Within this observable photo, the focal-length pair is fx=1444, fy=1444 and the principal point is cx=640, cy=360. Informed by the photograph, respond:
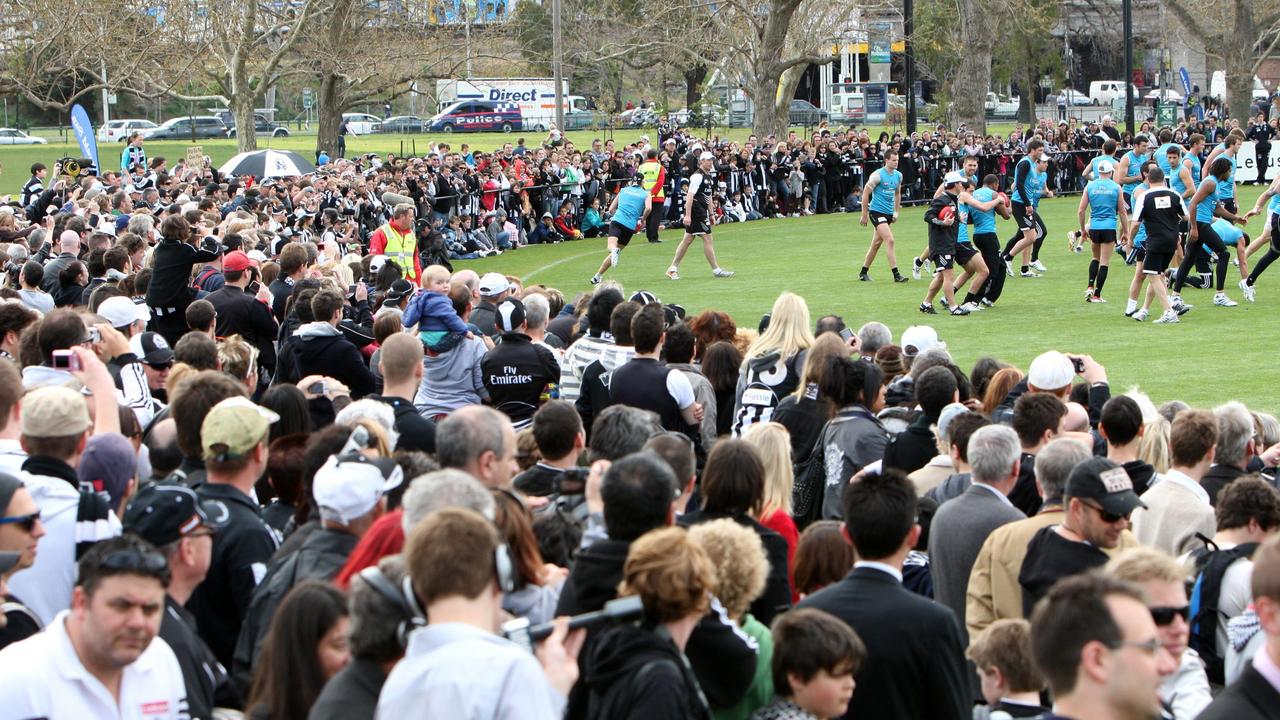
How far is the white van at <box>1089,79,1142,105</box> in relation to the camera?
6881 centimetres

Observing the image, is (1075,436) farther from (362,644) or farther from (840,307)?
(840,307)

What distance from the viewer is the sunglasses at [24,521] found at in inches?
179

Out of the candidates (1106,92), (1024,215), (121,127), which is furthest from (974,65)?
(121,127)

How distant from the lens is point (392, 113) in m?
78.8

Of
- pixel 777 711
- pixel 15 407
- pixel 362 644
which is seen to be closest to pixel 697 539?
pixel 777 711

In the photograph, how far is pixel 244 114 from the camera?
34375 millimetres

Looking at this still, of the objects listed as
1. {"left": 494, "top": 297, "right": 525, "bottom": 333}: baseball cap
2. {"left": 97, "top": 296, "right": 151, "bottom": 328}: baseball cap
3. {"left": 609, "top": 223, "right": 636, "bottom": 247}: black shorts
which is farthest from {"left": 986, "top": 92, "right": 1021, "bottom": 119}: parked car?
{"left": 97, "top": 296, "right": 151, "bottom": 328}: baseball cap

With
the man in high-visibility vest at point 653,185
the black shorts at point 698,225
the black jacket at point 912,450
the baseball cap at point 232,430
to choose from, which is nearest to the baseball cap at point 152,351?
the baseball cap at point 232,430

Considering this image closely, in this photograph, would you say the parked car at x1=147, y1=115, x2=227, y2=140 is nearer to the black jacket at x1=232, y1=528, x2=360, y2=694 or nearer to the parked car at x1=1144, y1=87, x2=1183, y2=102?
the parked car at x1=1144, y1=87, x2=1183, y2=102

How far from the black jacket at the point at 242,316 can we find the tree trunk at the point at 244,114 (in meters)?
25.2

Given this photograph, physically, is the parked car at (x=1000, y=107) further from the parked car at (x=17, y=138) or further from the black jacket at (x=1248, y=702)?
the black jacket at (x=1248, y=702)

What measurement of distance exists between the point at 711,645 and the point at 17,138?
5685 cm

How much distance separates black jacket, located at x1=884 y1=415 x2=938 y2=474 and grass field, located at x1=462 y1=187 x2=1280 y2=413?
17.8 feet

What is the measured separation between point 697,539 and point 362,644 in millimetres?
1048
